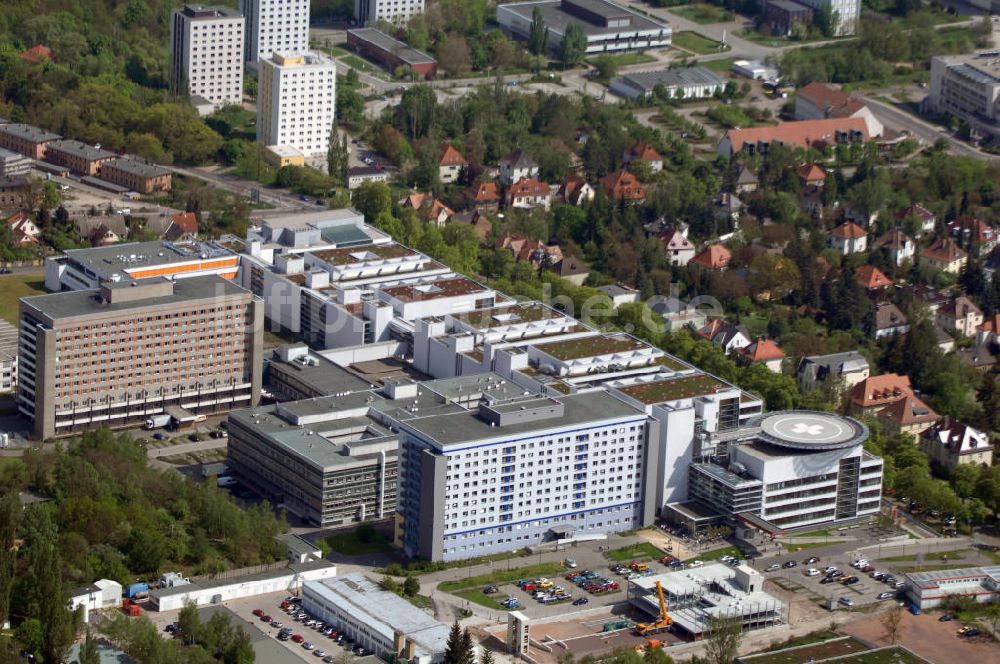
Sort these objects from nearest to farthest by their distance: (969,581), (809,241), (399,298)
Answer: (969,581) → (399,298) → (809,241)

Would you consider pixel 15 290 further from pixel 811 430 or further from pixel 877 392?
pixel 877 392

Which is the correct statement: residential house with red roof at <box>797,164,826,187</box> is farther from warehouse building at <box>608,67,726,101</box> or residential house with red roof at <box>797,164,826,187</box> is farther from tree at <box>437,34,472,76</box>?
tree at <box>437,34,472,76</box>

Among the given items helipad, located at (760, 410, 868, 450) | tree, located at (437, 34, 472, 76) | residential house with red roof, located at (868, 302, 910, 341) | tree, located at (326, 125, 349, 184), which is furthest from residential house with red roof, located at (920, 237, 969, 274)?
tree, located at (437, 34, 472, 76)

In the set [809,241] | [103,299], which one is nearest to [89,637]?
[103,299]

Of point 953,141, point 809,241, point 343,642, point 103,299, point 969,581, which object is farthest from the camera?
point 953,141

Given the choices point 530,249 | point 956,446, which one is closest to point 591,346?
point 956,446

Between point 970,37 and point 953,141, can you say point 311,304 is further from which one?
point 970,37

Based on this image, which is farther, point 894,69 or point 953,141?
point 894,69

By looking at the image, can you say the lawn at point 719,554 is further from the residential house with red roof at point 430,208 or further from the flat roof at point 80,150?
the flat roof at point 80,150

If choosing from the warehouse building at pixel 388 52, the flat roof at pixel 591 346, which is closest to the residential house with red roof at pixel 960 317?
the flat roof at pixel 591 346
